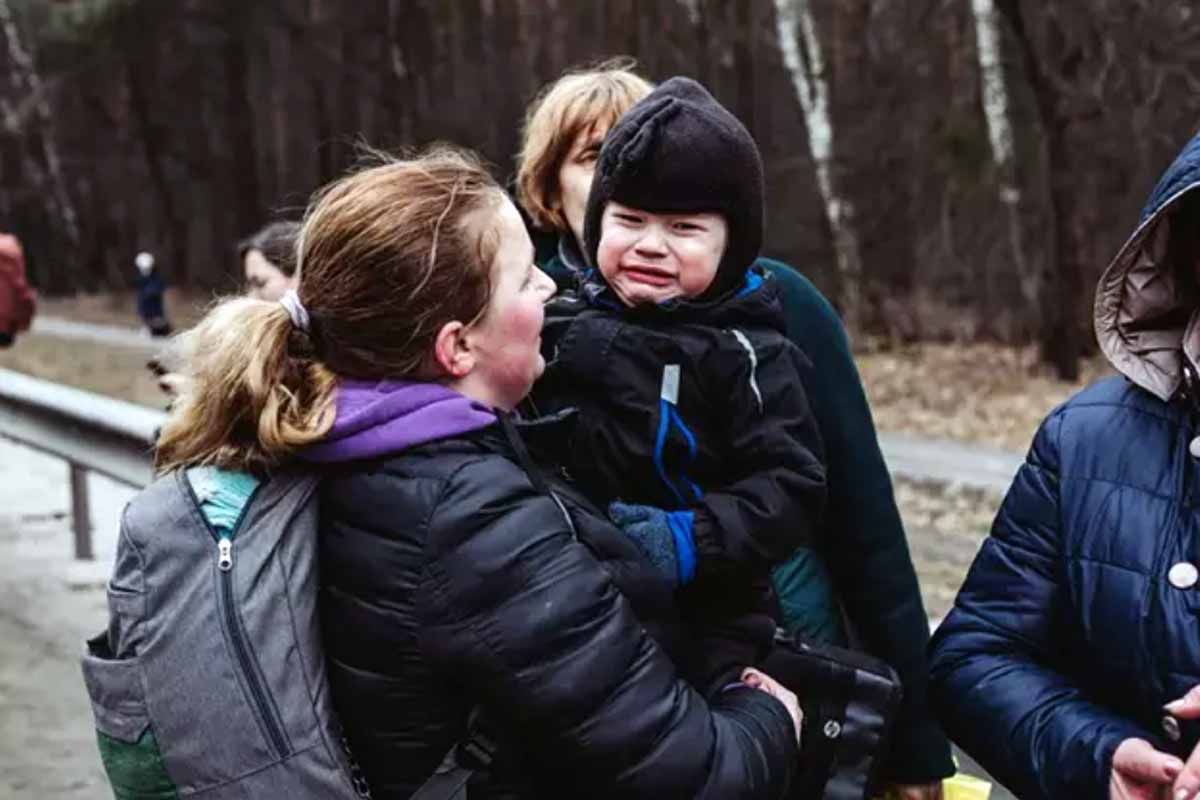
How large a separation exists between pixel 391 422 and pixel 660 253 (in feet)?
2.05

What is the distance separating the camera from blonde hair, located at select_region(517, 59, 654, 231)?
3268 millimetres

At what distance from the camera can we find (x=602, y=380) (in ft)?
8.63

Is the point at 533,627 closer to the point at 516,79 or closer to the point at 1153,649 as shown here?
the point at 1153,649

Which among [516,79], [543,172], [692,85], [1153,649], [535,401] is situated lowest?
[516,79]

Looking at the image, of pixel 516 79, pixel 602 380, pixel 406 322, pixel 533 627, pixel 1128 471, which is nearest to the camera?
pixel 533 627

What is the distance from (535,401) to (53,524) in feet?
24.8

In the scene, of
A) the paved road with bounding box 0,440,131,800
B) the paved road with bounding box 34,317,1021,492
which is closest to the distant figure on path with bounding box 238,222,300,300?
the paved road with bounding box 0,440,131,800

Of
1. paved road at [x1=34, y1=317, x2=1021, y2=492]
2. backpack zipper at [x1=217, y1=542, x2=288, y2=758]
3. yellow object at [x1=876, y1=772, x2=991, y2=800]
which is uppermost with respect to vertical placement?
backpack zipper at [x1=217, y1=542, x2=288, y2=758]

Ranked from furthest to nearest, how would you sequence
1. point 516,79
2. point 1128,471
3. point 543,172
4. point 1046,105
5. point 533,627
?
point 516,79 < point 1046,105 < point 543,172 < point 1128,471 < point 533,627

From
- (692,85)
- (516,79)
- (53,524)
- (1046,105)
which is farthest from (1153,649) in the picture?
(516,79)

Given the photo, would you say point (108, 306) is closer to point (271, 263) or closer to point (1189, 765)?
point (271, 263)

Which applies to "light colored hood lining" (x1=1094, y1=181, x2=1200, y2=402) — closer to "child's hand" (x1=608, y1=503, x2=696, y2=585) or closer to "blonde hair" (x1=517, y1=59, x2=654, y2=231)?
"child's hand" (x1=608, y1=503, x2=696, y2=585)

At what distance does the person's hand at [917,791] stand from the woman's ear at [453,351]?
1.41 metres

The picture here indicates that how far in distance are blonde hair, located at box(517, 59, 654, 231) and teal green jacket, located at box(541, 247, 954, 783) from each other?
0.13 metres
